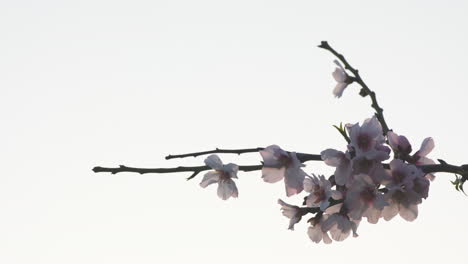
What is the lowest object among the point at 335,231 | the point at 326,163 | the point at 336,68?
the point at 335,231

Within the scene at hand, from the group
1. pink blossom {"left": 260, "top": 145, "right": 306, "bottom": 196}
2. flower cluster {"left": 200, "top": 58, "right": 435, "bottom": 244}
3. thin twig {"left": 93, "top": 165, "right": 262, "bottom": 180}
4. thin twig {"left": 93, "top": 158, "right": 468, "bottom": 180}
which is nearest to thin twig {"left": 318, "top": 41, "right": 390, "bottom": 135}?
flower cluster {"left": 200, "top": 58, "right": 435, "bottom": 244}

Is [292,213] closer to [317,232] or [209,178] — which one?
[317,232]

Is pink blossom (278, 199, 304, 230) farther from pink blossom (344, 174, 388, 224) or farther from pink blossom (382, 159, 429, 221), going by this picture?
pink blossom (382, 159, 429, 221)

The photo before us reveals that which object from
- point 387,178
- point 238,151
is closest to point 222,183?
point 238,151

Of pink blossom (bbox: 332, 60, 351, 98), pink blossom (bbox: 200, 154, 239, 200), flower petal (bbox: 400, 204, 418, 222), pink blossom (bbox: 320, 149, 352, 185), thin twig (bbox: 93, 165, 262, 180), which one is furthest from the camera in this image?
pink blossom (bbox: 332, 60, 351, 98)

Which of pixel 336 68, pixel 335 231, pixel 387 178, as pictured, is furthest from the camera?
pixel 336 68

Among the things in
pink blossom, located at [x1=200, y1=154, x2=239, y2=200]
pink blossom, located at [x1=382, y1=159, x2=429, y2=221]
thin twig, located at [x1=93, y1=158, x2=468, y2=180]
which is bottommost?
pink blossom, located at [x1=382, y1=159, x2=429, y2=221]

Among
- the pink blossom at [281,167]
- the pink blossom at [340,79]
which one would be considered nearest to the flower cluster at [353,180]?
the pink blossom at [281,167]

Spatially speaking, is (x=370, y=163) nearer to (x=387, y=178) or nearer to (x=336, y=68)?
(x=387, y=178)

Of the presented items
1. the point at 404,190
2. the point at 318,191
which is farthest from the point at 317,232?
the point at 404,190
